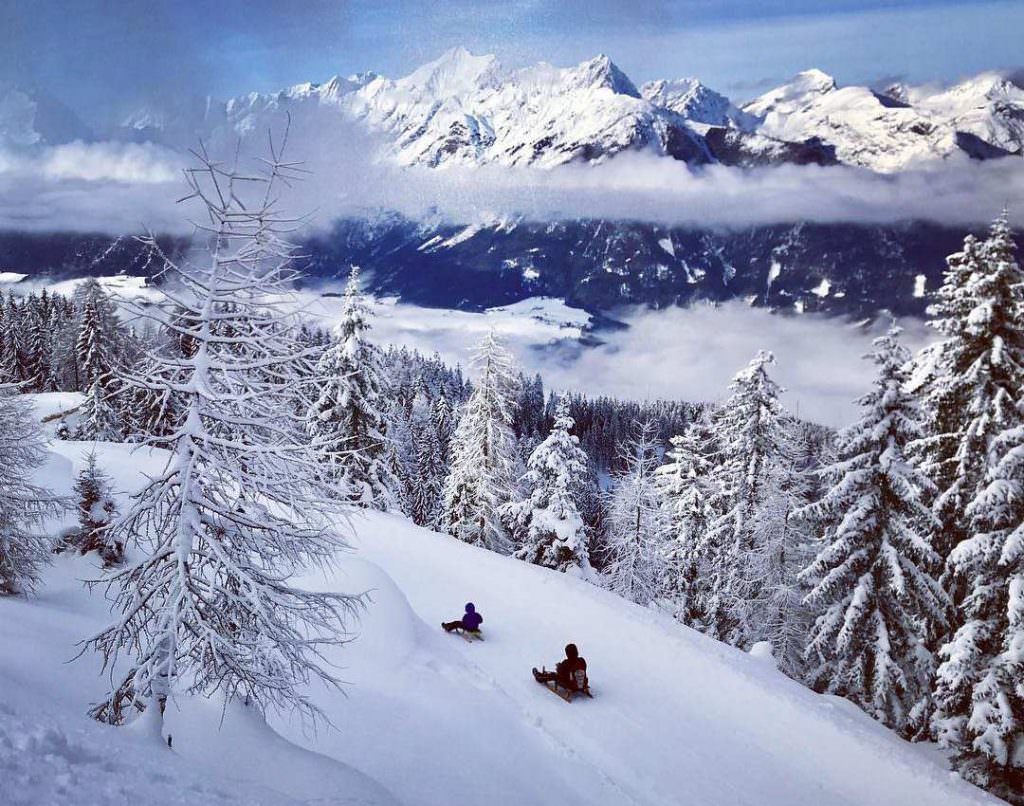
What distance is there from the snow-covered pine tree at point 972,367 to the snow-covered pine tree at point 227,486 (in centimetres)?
1499

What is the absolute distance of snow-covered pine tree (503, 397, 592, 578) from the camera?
29.5m

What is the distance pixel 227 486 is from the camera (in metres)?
8.12

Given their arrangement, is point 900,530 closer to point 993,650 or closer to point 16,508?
point 993,650

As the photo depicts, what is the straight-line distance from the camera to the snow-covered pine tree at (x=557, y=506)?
96.6ft

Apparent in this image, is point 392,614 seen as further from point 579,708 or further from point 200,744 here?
point 200,744

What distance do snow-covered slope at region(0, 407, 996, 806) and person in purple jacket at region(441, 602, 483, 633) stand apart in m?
0.39

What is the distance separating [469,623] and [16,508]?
1244cm

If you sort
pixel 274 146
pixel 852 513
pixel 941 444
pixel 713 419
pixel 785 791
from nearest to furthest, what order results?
pixel 274 146 → pixel 785 791 → pixel 941 444 → pixel 852 513 → pixel 713 419

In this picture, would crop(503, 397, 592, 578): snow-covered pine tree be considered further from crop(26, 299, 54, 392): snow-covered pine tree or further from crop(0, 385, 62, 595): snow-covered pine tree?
crop(26, 299, 54, 392): snow-covered pine tree

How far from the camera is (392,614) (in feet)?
48.8

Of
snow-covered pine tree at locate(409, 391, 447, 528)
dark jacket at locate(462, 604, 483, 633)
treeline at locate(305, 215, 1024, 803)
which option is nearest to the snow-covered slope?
dark jacket at locate(462, 604, 483, 633)

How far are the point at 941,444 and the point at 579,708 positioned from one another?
11.9m

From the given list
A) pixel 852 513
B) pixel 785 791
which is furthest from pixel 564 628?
pixel 852 513

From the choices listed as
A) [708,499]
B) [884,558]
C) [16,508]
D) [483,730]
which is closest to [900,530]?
[884,558]
